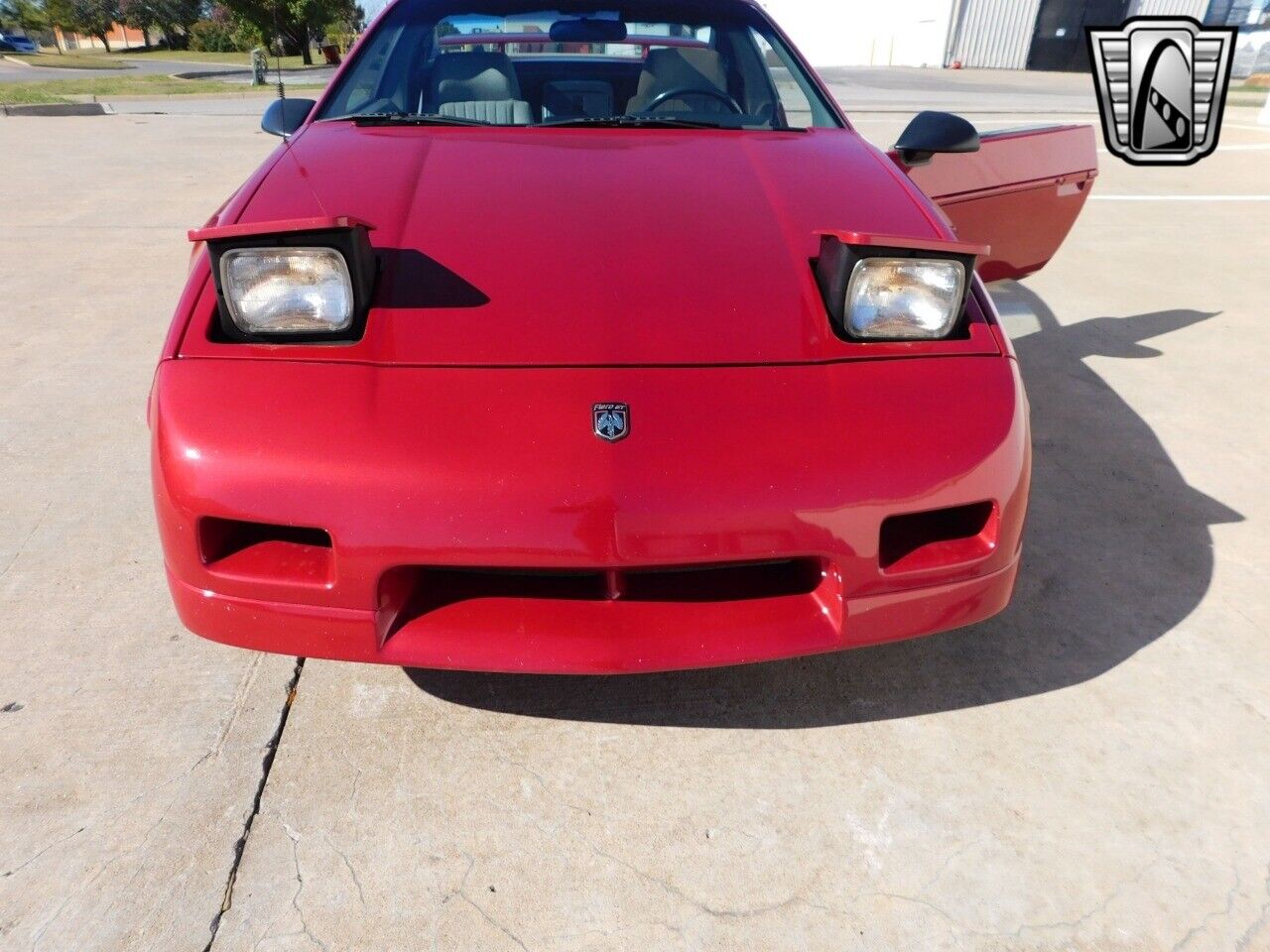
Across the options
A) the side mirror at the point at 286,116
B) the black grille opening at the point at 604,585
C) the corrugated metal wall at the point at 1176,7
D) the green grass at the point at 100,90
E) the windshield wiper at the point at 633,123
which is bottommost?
the green grass at the point at 100,90

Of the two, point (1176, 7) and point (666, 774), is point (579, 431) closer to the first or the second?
point (666, 774)

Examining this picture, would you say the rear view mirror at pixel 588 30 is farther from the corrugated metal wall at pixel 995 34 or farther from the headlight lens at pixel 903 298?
the corrugated metal wall at pixel 995 34

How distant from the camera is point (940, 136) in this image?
2.49 metres

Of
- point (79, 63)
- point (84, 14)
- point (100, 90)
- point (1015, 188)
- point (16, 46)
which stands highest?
point (1015, 188)

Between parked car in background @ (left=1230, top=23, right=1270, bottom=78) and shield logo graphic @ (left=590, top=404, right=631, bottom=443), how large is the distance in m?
24.8

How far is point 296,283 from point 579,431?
589 mm

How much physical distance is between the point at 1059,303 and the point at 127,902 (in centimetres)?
452

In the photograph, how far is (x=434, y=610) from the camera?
1.51 meters

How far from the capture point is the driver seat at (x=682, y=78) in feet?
8.46

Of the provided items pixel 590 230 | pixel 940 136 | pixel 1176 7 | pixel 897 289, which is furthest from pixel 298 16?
pixel 897 289

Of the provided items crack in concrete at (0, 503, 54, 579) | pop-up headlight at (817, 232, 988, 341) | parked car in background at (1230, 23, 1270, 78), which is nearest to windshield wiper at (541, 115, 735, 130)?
pop-up headlight at (817, 232, 988, 341)

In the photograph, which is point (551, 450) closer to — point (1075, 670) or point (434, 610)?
point (434, 610)

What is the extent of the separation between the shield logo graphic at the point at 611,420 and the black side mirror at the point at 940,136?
1548 mm

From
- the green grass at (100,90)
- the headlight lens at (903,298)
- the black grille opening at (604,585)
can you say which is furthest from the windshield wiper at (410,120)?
the green grass at (100,90)
